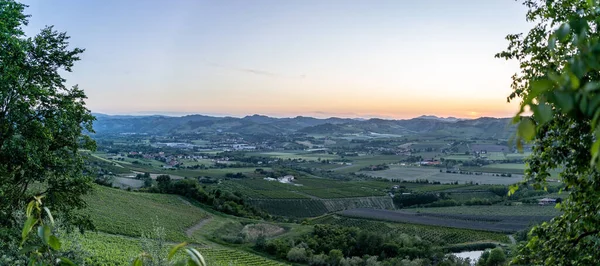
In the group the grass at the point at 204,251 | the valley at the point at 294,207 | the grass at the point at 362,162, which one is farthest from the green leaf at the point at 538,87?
the grass at the point at 362,162

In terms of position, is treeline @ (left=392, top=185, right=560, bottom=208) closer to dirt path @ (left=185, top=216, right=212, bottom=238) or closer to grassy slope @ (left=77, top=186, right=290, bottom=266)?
grassy slope @ (left=77, top=186, right=290, bottom=266)

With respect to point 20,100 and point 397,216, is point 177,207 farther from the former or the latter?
point 20,100

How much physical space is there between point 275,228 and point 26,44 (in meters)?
50.5

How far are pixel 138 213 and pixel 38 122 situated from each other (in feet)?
151

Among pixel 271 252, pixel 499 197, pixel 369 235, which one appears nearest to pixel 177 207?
pixel 271 252

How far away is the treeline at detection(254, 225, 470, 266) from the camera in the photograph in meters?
46.2

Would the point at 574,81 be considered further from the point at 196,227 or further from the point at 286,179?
the point at 286,179

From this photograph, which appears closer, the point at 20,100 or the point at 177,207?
the point at 20,100

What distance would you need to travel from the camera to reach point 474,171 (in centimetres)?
14538

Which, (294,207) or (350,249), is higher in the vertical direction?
(350,249)

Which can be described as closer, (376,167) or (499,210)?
(499,210)

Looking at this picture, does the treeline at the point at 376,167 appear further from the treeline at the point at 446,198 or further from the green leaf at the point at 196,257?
the green leaf at the point at 196,257

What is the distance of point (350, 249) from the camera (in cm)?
5412

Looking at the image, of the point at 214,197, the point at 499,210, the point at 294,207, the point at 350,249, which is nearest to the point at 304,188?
the point at 294,207
